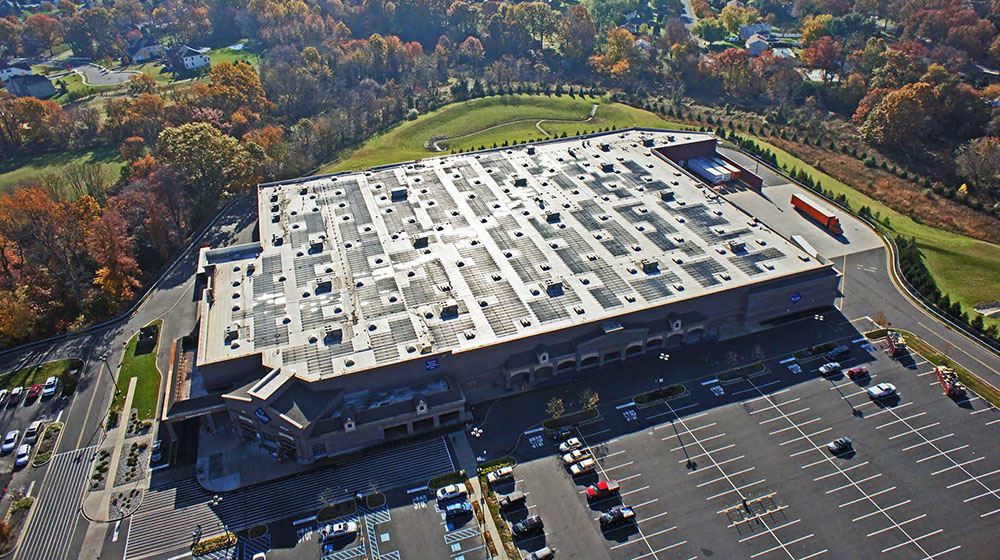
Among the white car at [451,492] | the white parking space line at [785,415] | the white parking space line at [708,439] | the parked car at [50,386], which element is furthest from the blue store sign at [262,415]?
the white parking space line at [785,415]

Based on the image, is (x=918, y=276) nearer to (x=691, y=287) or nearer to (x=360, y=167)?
(x=691, y=287)

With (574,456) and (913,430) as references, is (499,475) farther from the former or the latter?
(913,430)

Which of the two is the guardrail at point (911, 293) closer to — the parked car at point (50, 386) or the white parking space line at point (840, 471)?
the white parking space line at point (840, 471)

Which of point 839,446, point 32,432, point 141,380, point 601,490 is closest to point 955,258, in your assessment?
point 839,446

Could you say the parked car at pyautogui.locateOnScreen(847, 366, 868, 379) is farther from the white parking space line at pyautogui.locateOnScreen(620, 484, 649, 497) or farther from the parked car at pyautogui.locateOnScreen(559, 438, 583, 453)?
the parked car at pyautogui.locateOnScreen(559, 438, 583, 453)

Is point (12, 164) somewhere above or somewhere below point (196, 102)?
below

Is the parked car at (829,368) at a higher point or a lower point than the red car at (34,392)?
higher

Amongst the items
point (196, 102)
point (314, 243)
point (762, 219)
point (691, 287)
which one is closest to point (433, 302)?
point (314, 243)
